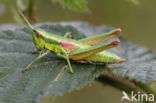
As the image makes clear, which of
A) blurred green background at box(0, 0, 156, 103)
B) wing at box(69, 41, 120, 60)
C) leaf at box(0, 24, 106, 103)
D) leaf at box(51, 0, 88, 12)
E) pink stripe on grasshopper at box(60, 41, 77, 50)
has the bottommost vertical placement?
leaf at box(0, 24, 106, 103)

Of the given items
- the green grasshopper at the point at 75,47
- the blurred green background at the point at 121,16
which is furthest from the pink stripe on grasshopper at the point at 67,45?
the blurred green background at the point at 121,16

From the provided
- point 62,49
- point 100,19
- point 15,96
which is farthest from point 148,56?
point 100,19

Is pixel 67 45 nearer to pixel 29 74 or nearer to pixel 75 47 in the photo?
pixel 75 47

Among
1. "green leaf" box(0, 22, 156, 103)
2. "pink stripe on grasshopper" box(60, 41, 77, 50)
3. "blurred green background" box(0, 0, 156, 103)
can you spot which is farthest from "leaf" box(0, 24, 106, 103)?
"blurred green background" box(0, 0, 156, 103)

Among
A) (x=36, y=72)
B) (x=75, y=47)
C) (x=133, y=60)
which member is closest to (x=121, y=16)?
(x=133, y=60)

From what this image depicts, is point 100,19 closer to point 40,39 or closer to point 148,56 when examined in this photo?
point 148,56

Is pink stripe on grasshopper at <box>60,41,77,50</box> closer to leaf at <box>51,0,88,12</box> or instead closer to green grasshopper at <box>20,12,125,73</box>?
green grasshopper at <box>20,12,125,73</box>
